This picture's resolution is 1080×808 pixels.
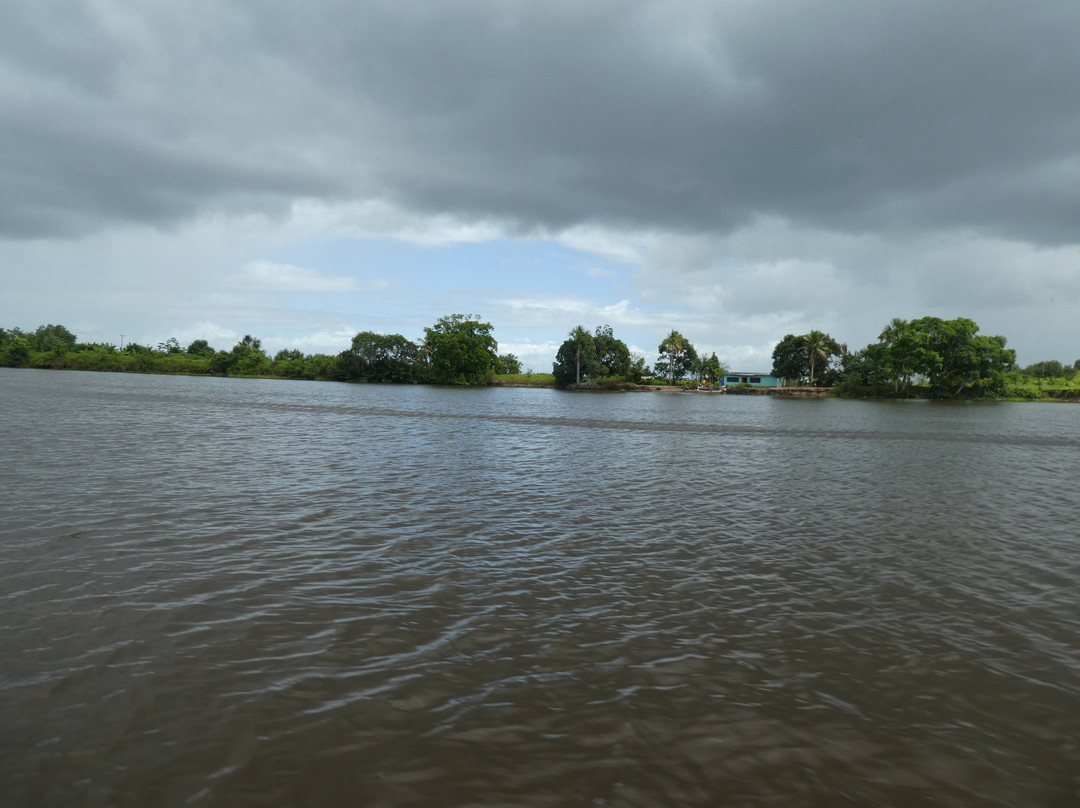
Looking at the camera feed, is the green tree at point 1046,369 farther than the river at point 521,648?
Yes

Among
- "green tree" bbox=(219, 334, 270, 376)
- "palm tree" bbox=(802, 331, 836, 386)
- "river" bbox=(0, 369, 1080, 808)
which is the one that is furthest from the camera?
"green tree" bbox=(219, 334, 270, 376)

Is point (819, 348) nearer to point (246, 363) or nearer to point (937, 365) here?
point (937, 365)

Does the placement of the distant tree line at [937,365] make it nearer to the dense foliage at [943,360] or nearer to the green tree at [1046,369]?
the dense foliage at [943,360]

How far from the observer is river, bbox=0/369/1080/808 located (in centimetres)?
485

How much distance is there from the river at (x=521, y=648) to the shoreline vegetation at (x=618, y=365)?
12254cm

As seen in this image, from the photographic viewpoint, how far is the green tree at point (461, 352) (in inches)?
6250

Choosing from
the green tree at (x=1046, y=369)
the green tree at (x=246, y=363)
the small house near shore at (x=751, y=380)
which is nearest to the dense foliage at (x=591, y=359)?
the small house near shore at (x=751, y=380)

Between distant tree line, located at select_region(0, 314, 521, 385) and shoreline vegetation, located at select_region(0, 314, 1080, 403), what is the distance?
0.30 metres

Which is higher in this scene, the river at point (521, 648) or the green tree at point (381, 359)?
the green tree at point (381, 359)

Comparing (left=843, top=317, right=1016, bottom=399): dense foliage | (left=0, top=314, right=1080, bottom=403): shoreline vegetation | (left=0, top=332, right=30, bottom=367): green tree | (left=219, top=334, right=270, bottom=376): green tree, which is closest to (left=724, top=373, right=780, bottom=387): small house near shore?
(left=0, top=314, right=1080, bottom=403): shoreline vegetation

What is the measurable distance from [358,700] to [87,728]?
230cm

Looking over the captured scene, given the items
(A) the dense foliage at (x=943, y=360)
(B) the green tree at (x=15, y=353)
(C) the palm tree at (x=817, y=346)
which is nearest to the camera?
(A) the dense foliage at (x=943, y=360)

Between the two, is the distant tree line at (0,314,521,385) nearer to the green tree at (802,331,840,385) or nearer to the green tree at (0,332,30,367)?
the green tree at (0,332,30,367)

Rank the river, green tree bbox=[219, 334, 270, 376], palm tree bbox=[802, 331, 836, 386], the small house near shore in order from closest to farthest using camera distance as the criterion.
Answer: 1. the river
2. palm tree bbox=[802, 331, 836, 386]
3. the small house near shore
4. green tree bbox=[219, 334, 270, 376]
